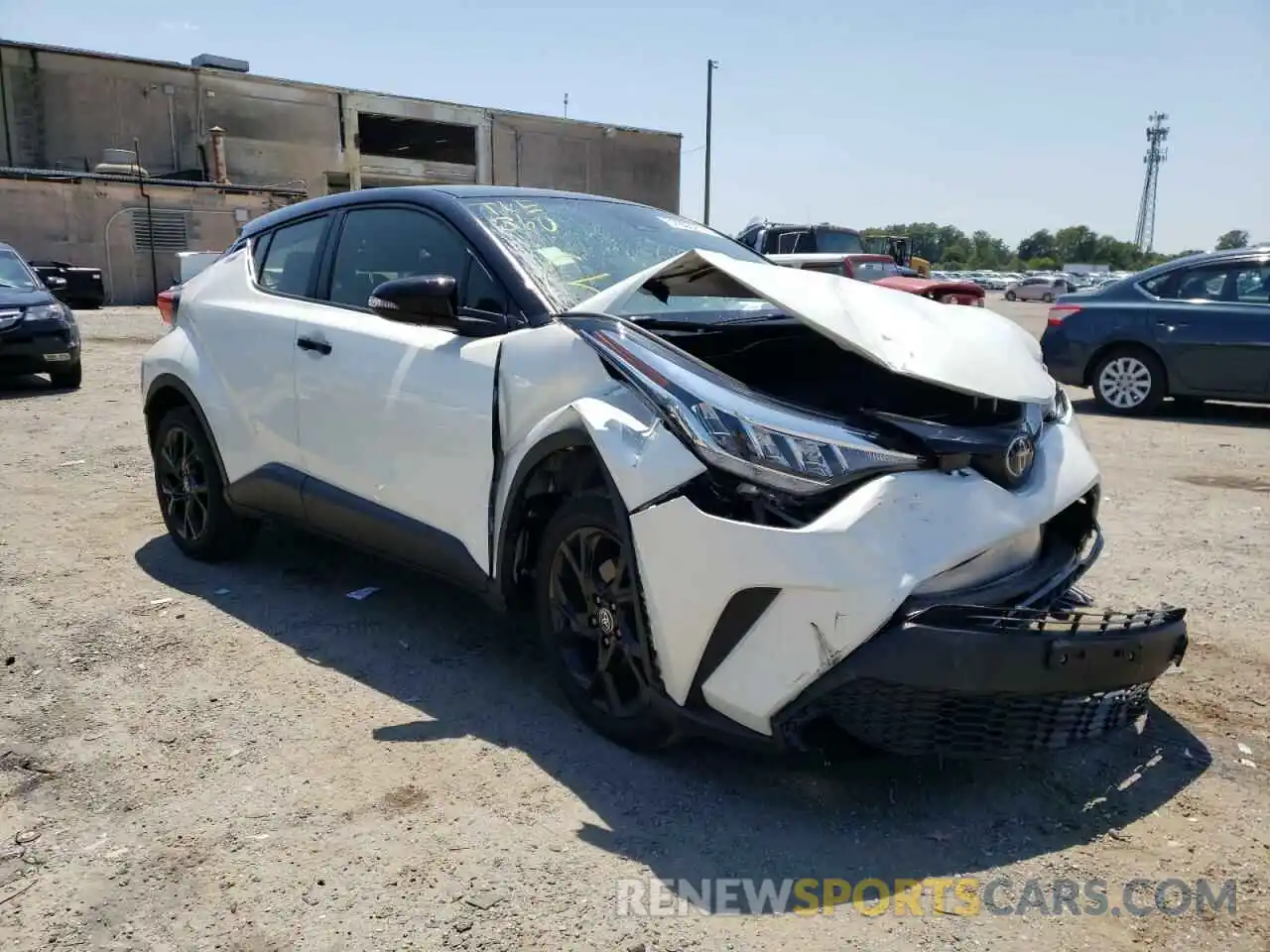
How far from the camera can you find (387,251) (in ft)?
13.2

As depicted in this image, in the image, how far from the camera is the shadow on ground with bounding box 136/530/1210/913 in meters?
2.57

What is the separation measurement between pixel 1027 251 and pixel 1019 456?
134m

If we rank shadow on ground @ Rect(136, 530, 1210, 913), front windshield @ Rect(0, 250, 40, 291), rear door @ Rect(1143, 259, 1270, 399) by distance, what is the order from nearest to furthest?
shadow on ground @ Rect(136, 530, 1210, 913) < rear door @ Rect(1143, 259, 1270, 399) < front windshield @ Rect(0, 250, 40, 291)

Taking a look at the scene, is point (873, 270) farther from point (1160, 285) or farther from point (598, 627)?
point (598, 627)

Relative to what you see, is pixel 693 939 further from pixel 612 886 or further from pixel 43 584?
pixel 43 584

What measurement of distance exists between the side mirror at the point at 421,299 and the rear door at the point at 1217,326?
8024 mm

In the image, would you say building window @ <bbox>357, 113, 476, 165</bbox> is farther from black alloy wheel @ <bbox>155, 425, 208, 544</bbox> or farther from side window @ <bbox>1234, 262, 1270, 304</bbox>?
black alloy wheel @ <bbox>155, 425, 208, 544</bbox>

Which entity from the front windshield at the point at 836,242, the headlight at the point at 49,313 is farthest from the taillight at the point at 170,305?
the front windshield at the point at 836,242

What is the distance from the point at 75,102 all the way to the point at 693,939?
38.6m

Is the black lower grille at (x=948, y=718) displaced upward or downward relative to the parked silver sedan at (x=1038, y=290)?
downward

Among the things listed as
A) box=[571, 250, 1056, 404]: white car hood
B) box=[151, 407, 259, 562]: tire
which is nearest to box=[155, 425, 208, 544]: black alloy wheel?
box=[151, 407, 259, 562]: tire

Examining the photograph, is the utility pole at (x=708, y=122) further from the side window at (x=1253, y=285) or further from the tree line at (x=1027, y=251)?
the tree line at (x=1027, y=251)

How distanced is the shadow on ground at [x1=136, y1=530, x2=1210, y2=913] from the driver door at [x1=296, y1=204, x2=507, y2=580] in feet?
1.48

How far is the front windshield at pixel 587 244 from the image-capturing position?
3469 mm
